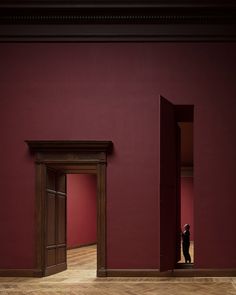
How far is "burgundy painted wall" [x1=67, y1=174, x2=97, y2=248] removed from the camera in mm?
20656

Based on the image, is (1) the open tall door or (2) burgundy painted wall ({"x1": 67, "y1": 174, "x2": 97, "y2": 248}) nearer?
(1) the open tall door

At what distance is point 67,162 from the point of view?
37.2 feet

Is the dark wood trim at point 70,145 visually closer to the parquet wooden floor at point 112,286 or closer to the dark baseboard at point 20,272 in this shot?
the dark baseboard at point 20,272

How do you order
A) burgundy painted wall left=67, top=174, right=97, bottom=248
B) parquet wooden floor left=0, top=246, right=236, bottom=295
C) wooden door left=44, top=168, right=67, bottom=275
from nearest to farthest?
parquet wooden floor left=0, top=246, right=236, bottom=295
wooden door left=44, top=168, right=67, bottom=275
burgundy painted wall left=67, top=174, right=97, bottom=248

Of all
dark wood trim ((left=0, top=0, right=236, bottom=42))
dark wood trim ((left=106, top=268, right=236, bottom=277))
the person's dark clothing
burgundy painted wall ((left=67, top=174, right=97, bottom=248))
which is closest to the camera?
dark wood trim ((left=106, top=268, right=236, bottom=277))

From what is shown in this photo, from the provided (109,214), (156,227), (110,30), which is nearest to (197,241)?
(156,227)

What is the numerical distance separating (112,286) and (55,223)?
247cm

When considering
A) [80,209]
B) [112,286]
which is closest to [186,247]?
[112,286]

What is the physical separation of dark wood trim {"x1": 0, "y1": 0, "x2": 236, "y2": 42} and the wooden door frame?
2058mm

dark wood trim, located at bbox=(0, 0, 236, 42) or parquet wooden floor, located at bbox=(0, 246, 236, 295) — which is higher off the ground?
dark wood trim, located at bbox=(0, 0, 236, 42)

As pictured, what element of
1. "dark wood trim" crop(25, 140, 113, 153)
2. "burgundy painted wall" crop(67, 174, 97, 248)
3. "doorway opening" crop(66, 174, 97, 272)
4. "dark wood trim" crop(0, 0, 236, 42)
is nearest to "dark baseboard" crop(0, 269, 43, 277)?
"dark wood trim" crop(25, 140, 113, 153)

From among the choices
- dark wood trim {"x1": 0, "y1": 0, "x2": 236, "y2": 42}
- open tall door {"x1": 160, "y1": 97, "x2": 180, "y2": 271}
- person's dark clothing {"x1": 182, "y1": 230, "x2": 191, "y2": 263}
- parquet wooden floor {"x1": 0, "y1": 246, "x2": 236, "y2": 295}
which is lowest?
parquet wooden floor {"x1": 0, "y1": 246, "x2": 236, "y2": 295}

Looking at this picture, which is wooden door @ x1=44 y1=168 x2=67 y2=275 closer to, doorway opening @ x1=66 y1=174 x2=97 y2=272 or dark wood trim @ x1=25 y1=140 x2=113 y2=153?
dark wood trim @ x1=25 y1=140 x2=113 y2=153

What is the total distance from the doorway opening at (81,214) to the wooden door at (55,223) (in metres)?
6.00
